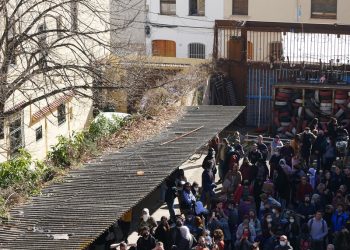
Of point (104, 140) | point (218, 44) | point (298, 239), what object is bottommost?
point (298, 239)

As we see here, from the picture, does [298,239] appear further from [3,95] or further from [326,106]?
[326,106]

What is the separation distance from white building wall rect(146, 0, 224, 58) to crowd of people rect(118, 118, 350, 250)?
19.5 metres

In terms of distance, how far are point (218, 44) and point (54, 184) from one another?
658 inches

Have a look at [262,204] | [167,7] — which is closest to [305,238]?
[262,204]

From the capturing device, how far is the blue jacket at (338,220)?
2316cm

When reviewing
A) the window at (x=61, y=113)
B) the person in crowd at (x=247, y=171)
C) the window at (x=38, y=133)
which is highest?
the window at (x=61, y=113)

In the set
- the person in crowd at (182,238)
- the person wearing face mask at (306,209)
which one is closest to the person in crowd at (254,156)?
the person wearing face mask at (306,209)

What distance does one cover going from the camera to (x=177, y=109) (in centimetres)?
3139

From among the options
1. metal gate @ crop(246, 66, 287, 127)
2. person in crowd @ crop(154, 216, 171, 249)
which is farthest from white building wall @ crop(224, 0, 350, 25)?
person in crowd @ crop(154, 216, 171, 249)

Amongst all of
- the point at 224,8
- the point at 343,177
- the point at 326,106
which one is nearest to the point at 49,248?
the point at 343,177

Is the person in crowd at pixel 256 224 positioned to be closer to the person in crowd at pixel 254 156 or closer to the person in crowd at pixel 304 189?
the person in crowd at pixel 304 189

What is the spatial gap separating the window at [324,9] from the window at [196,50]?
551 cm

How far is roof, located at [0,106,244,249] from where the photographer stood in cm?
2019

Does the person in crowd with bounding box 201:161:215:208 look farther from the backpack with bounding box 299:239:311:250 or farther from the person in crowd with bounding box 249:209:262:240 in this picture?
the backpack with bounding box 299:239:311:250
